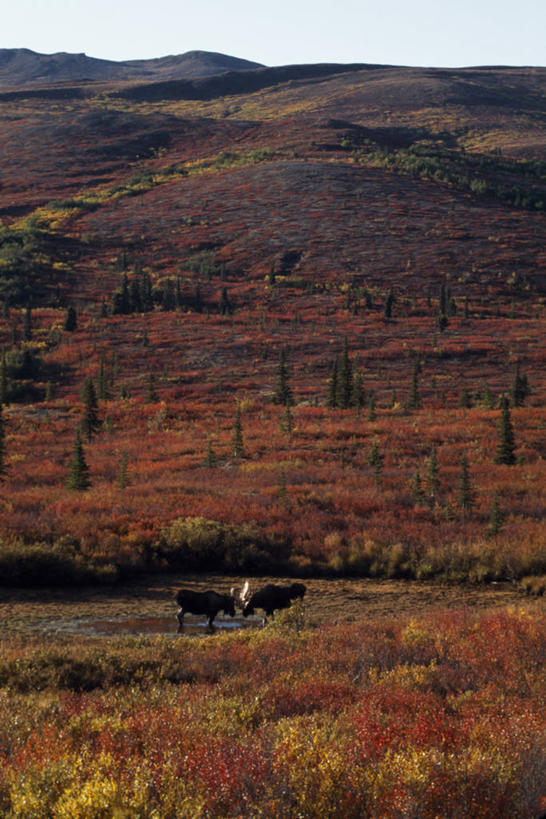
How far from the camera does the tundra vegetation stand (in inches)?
193

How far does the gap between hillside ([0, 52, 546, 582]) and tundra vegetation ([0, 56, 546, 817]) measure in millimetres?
191

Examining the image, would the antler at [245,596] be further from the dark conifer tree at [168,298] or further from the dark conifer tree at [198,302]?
the dark conifer tree at [168,298]

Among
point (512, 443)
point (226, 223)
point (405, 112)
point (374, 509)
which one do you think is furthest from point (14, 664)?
point (405, 112)

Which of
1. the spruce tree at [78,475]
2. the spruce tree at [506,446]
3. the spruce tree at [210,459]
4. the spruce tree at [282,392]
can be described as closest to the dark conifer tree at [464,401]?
the spruce tree at [282,392]

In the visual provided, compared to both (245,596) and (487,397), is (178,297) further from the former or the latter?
(245,596)

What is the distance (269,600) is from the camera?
12.0 metres

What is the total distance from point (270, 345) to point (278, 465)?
1215 inches

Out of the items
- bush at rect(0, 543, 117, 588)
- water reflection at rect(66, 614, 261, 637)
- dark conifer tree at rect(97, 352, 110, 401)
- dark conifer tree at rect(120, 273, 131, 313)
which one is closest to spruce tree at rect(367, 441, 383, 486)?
water reflection at rect(66, 614, 261, 637)

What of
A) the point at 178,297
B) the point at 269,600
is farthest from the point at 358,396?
the point at 178,297

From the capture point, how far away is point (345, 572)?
606 inches

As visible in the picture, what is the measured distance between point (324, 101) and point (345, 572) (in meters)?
204

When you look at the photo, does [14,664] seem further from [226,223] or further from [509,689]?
[226,223]

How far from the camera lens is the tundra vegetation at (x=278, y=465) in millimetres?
4895

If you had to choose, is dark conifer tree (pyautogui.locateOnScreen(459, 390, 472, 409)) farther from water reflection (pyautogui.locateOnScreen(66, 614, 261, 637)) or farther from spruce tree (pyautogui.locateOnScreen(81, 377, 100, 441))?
water reflection (pyautogui.locateOnScreen(66, 614, 261, 637))
